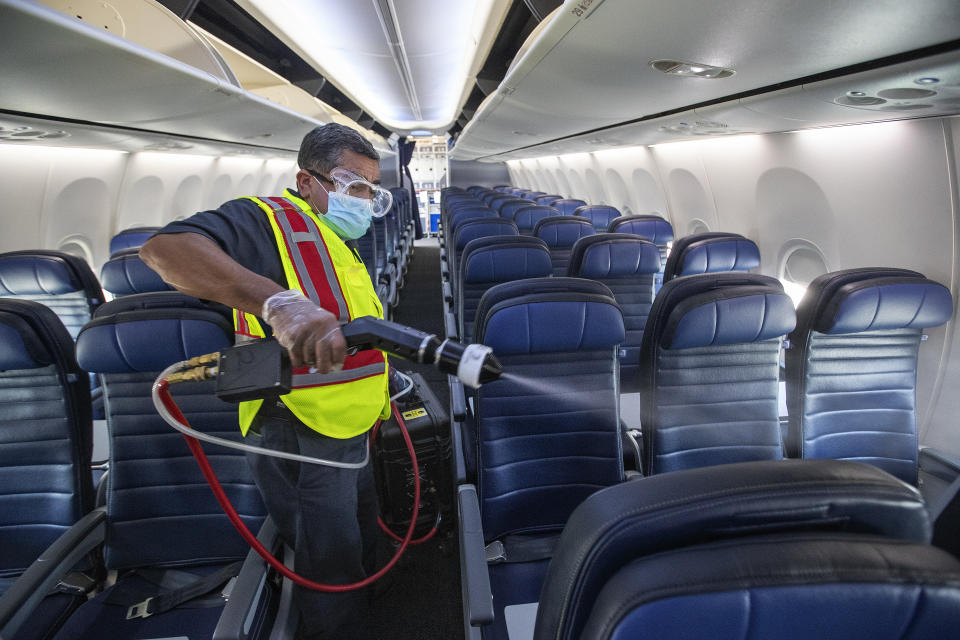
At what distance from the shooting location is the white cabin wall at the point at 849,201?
298 cm

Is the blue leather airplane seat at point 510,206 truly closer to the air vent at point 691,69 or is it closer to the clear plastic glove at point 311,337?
the air vent at point 691,69

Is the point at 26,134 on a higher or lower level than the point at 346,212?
higher

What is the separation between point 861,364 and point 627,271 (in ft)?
6.24

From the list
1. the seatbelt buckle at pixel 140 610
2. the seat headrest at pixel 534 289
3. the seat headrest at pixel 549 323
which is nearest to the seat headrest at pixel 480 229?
the seat headrest at pixel 534 289

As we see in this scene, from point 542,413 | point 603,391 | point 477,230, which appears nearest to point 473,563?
point 542,413

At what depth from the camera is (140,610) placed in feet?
5.91

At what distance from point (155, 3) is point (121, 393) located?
3.18 meters

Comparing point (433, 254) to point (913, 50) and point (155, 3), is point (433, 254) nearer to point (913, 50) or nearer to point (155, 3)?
point (155, 3)

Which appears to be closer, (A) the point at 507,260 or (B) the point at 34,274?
(B) the point at 34,274

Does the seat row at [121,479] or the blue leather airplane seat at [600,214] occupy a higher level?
the blue leather airplane seat at [600,214]

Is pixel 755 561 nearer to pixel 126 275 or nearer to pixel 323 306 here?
pixel 323 306

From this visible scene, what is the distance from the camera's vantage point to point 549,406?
7.27ft

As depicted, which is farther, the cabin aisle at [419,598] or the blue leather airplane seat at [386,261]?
the blue leather airplane seat at [386,261]

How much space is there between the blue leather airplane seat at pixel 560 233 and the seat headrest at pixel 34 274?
4468mm
